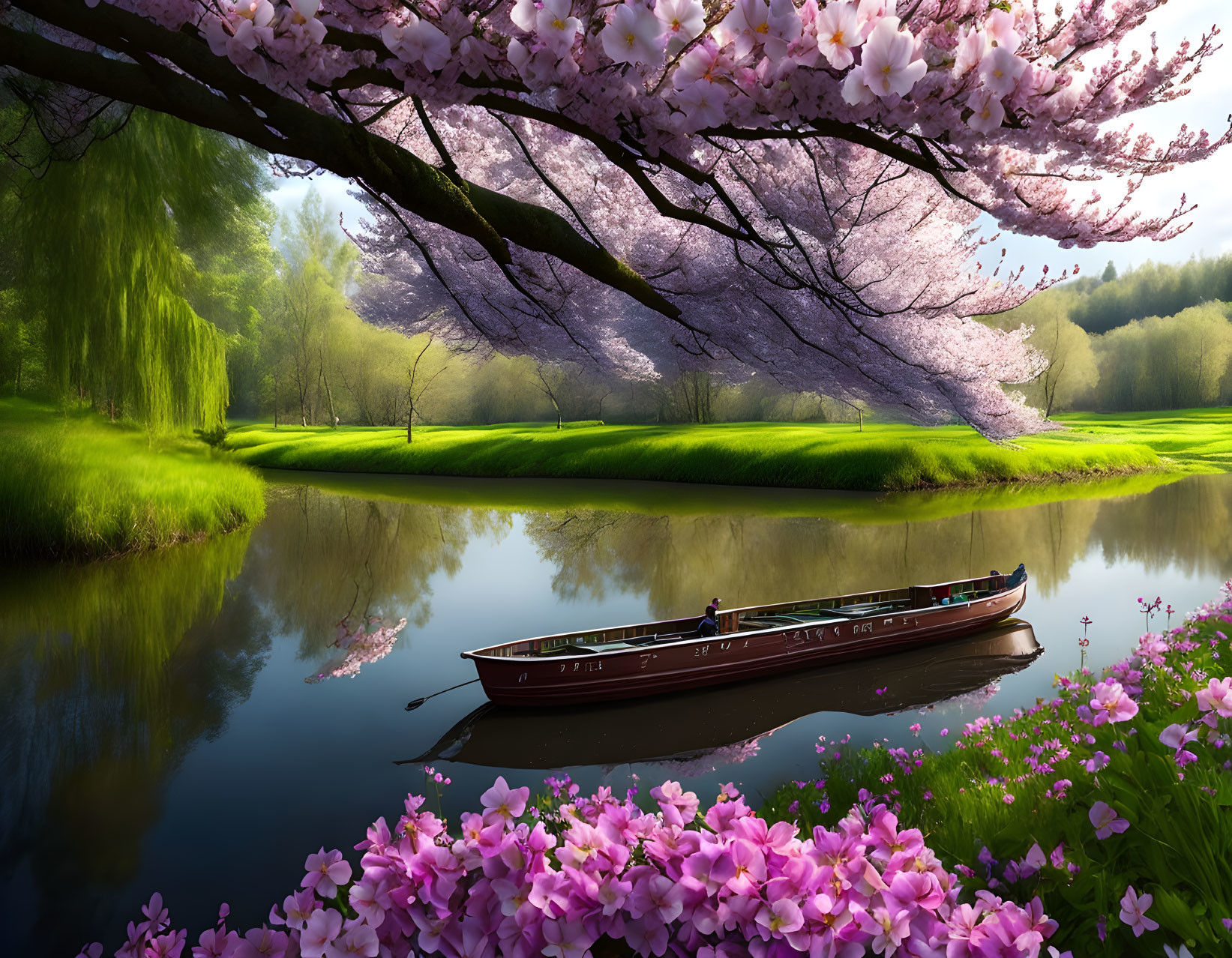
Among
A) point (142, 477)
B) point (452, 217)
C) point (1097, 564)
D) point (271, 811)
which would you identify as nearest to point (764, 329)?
point (452, 217)

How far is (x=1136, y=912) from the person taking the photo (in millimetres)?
1826

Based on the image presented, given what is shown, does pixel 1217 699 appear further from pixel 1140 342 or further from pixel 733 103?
pixel 1140 342

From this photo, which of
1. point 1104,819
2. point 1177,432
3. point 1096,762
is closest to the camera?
point 1104,819

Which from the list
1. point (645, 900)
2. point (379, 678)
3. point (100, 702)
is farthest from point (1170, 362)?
point (645, 900)

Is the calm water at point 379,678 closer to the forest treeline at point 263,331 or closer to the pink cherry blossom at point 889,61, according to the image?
the forest treeline at point 263,331

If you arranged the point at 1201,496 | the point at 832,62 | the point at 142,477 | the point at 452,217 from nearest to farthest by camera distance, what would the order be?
the point at 832,62
the point at 452,217
the point at 142,477
the point at 1201,496

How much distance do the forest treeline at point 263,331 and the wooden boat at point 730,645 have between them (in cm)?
269

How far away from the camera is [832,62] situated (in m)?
2.02

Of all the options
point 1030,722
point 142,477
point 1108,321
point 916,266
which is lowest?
point 1030,722

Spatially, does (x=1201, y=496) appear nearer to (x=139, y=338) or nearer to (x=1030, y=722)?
(x=1030, y=722)

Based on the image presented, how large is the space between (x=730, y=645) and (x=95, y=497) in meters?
10.8

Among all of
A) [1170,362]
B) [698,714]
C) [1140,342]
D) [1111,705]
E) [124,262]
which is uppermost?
[1140,342]

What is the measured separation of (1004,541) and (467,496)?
1550cm

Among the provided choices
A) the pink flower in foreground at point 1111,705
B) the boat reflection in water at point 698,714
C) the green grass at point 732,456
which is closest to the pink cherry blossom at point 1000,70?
the pink flower in foreground at point 1111,705
